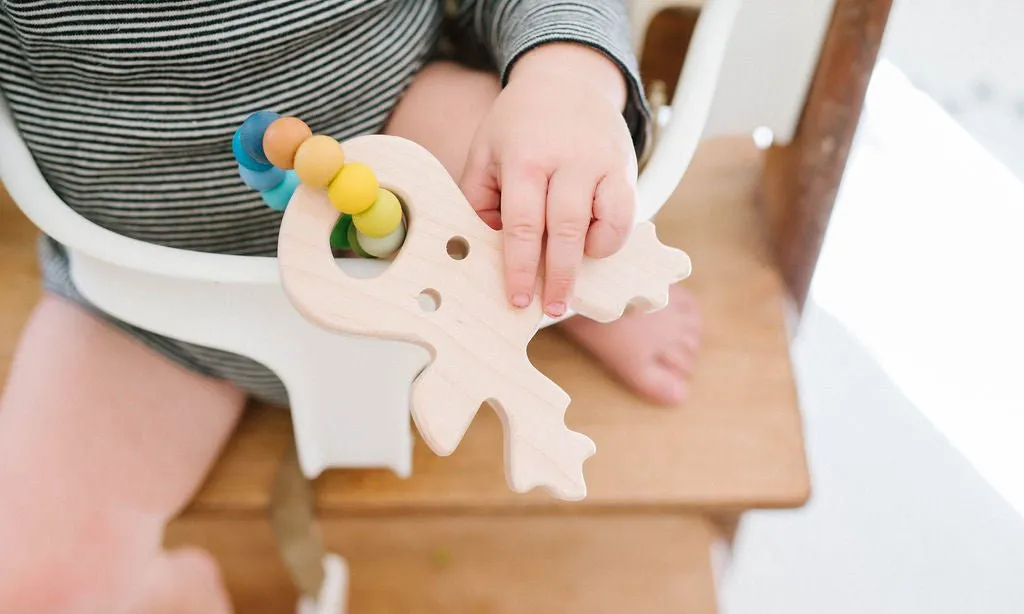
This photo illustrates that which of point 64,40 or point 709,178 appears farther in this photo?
point 709,178

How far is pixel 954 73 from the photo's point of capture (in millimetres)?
1264

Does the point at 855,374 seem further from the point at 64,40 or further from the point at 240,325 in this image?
the point at 64,40

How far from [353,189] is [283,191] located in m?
0.06

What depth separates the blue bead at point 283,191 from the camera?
38 centimetres

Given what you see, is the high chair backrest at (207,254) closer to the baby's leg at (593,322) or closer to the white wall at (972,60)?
the baby's leg at (593,322)

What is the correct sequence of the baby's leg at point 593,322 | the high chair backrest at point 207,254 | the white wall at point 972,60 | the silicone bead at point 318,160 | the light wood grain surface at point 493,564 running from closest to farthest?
1. the silicone bead at point 318,160
2. the high chair backrest at point 207,254
3. the baby's leg at point 593,322
4. the light wood grain surface at point 493,564
5. the white wall at point 972,60

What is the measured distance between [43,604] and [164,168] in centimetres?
29

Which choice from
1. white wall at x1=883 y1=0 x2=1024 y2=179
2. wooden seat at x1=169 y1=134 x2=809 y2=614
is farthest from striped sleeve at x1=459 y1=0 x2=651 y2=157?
white wall at x1=883 y1=0 x2=1024 y2=179

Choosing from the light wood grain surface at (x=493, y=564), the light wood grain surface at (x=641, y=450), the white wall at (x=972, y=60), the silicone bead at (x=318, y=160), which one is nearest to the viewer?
the silicone bead at (x=318, y=160)

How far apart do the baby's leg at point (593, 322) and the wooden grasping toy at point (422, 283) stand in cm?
15

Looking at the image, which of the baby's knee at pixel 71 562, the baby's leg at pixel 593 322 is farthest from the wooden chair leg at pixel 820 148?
the baby's knee at pixel 71 562

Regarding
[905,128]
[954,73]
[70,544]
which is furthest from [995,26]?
[70,544]

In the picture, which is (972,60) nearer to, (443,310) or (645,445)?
(645,445)

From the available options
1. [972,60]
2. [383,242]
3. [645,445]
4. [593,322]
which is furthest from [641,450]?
[972,60]
